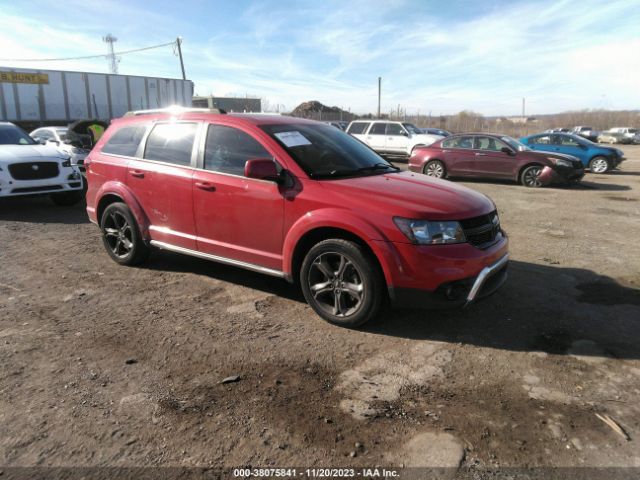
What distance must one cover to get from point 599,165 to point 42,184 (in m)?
17.2

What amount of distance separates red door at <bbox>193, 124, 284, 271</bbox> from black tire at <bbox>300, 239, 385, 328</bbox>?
0.39 meters

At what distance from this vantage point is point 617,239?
6977 millimetres

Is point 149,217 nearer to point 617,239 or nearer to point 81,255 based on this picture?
point 81,255

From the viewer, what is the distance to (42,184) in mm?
8633

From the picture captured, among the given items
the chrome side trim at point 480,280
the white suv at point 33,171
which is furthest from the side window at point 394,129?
the chrome side trim at point 480,280

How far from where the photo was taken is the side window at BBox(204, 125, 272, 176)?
4309 millimetres

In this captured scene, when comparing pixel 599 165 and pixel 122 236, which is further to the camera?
pixel 599 165

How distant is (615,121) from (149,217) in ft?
290

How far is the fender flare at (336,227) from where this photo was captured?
11.7 ft

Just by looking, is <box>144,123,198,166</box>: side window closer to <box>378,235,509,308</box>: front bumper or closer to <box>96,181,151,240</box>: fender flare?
<box>96,181,151,240</box>: fender flare

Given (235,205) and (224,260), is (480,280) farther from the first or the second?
(224,260)

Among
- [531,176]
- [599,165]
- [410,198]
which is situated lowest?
[531,176]

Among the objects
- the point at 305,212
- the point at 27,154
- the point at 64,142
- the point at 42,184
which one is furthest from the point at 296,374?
the point at 64,142

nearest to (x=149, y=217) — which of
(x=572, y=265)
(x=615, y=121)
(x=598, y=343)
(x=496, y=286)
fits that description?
(x=496, y=286)
